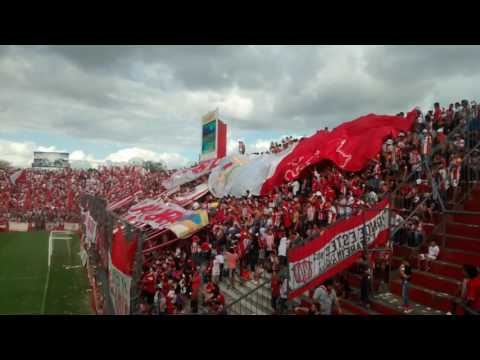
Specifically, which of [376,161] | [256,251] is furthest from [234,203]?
[376,161]

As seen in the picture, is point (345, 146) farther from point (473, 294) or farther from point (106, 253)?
point (106, 253)

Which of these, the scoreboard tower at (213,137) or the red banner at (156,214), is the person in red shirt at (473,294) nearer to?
the red banner at (156,214)

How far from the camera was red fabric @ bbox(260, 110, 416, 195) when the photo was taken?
10.1 metres

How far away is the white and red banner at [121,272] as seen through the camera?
775 cm

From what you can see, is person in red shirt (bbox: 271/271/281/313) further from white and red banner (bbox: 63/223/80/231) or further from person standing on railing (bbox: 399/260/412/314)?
white and red banner (bbox: 63/223/80/231)

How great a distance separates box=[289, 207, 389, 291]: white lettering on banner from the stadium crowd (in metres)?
0.30

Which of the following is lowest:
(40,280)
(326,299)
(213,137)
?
(40,280)

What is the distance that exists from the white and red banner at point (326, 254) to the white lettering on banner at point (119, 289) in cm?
339

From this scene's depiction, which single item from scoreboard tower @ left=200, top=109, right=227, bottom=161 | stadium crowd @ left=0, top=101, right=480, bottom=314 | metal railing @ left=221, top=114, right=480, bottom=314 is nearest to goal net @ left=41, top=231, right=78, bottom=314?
stadium crowd @ left=0, top=101, right=480, bottom=314

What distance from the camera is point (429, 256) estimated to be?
255 inches

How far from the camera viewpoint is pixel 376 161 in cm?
995

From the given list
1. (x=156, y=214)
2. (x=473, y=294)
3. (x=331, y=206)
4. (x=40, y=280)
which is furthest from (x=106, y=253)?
(x=473, y=294)

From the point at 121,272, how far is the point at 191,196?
8.88m
